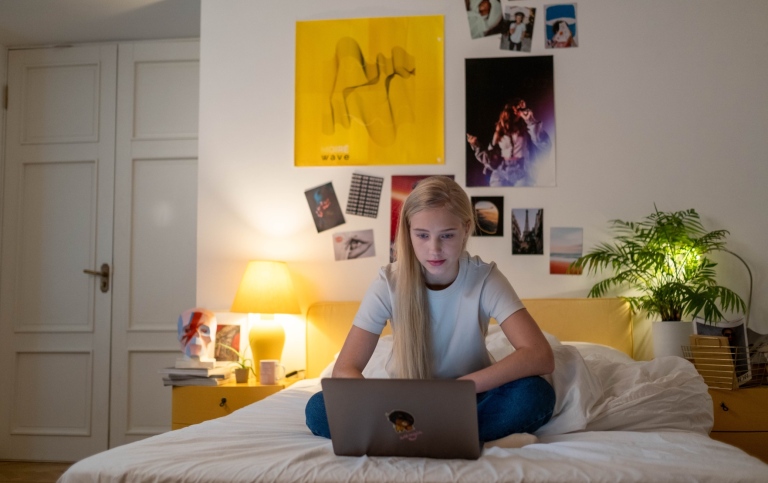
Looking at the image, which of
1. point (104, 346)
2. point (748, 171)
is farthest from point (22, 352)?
point (748, 171)

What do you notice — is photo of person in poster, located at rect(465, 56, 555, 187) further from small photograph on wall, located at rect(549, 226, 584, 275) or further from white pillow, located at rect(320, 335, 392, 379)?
white pillow, located at rect(320, 335, 392, 379)

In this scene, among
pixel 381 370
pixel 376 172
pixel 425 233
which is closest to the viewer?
pixel 425 233

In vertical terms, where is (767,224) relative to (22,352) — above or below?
above

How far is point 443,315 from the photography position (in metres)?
1.89

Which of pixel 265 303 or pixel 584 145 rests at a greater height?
pixel 584 145

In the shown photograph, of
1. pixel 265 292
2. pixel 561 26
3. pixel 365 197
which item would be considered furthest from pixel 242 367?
pixel 561 26

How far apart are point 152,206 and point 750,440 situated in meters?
3.21

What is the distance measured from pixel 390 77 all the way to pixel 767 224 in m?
1.81

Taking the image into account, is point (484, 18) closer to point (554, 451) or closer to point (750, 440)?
point (750, 440)

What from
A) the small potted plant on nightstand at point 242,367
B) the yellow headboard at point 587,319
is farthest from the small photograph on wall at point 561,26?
the small potted plant on nightstand at point 242,367

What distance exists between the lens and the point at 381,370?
2.54 m

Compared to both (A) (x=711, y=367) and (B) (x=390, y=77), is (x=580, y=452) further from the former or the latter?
(B) (x=390, y=77)

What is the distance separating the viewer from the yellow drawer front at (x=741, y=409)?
8.76 feet

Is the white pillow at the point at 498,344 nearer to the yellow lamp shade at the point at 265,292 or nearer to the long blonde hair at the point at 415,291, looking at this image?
the long blonde hair at the point at 415,291
